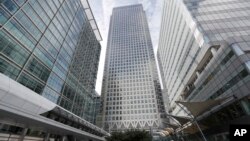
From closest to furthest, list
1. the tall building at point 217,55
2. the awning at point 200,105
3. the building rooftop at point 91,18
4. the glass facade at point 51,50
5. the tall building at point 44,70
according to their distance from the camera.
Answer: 1. the tall building at point 44,70
2. the tall building at point 217,55
3. the awning at point 200,105
4. the glass facade at point 51,50
5. the building rooftop at point 91,18

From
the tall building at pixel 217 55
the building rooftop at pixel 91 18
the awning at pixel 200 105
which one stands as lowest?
the awning at pixel 200 105

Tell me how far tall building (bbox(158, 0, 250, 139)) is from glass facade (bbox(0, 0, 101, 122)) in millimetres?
33005

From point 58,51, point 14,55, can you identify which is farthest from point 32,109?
point 58,51

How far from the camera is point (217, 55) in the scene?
29.0m

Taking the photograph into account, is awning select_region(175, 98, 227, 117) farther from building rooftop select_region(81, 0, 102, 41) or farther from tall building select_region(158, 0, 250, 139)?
building rooftop select_region(81, 0, 102, 41)

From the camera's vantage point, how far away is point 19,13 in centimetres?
2825

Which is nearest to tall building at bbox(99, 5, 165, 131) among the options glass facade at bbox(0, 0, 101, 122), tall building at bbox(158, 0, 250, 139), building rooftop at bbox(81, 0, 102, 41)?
glass facade at bbox(0, 0, 101, 122)

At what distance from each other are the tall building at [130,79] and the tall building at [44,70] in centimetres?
4603

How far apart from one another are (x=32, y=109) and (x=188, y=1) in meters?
45.2

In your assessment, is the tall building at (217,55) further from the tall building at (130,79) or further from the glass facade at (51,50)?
the tall building at (130,79)

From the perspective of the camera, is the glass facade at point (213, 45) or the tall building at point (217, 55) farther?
the glass facade at point (213, 45)

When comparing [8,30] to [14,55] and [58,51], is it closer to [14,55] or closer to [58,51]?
[14,55]

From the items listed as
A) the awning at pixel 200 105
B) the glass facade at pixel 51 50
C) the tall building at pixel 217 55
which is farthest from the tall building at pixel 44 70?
the tall building at pixel 217 55

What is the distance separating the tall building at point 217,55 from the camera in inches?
979
